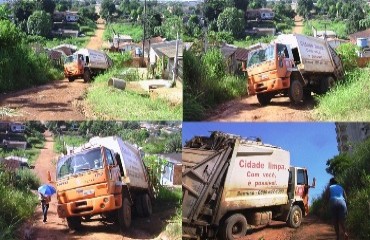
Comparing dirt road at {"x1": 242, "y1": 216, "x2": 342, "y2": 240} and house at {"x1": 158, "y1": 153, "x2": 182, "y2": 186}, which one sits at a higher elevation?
house at {"x1": 158, "y1": 153, "x2": 182, "y2": 186}

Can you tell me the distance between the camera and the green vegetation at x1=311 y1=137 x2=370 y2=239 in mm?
6008

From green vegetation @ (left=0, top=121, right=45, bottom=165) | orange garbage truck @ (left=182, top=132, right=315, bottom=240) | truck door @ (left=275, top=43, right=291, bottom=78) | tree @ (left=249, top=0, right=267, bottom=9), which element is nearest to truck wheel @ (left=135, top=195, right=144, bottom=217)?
orange garbage truck @ (left=182, top=132, right=315, bottom=240)

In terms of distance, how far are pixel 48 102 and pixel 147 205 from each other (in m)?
1.38

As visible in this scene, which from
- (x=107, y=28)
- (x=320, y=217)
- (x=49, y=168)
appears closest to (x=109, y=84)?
(x=107, y=28)

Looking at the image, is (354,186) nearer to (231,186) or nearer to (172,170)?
(231,186)

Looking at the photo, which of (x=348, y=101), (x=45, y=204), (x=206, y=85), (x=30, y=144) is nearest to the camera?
(x=348, y=101)

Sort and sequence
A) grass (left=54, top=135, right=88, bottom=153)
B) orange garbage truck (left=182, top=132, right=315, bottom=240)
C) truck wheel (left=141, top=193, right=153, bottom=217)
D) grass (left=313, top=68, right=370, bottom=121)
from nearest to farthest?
orange garbage truck (left=182, top=132, right=315, bottom=240) → grass (left=313, top=68, right=370, bottom=121) → grass (left=54, top=135, right=88, bottom=153) → truck wheel (left=141, top=193, right=153, bottom=217)

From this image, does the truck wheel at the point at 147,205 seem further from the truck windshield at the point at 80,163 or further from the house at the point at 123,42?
the house at the point at 123,42

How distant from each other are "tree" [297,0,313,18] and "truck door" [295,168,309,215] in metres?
1.52

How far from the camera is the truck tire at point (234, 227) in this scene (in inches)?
228

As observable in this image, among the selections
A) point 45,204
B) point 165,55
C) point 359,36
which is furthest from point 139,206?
point 359,36

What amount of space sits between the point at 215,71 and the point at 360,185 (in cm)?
176

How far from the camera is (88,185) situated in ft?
19.3

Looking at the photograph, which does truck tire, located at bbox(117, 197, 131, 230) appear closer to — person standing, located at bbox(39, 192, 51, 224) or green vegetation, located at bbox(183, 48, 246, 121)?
person standing, located at bbox(39, 192, 51, 224)
